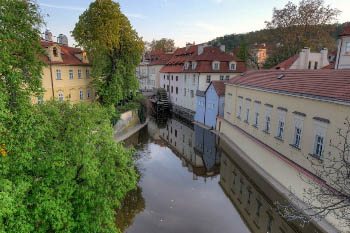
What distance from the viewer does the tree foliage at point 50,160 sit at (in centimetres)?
681

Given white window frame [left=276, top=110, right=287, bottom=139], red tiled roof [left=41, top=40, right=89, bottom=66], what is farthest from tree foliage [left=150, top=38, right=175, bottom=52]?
white window frame [left=276, top=110, right=287, bottom=139]

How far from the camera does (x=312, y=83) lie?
15.5m

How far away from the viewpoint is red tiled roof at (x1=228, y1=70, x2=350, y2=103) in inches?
517

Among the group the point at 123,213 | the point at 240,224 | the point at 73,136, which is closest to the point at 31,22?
the point at 73,136

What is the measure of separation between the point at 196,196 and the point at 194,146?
11.0 metres

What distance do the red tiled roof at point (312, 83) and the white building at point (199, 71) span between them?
50.5ft

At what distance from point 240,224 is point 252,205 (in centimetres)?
212

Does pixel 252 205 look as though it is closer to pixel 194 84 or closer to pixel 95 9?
pixel 95 9

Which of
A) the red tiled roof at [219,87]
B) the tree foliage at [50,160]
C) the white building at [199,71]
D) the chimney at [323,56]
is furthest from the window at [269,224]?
the chimney at [323,56]

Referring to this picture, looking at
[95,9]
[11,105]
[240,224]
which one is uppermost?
[95,9]

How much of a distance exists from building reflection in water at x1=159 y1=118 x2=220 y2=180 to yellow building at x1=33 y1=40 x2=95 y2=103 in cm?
1099

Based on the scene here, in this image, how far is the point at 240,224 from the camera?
45.5ft

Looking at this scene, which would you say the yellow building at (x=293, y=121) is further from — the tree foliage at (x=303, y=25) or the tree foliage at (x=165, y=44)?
the tree foliage at (x=165, y=44)

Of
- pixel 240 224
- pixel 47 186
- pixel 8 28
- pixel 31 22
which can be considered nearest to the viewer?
pixel 47 186
